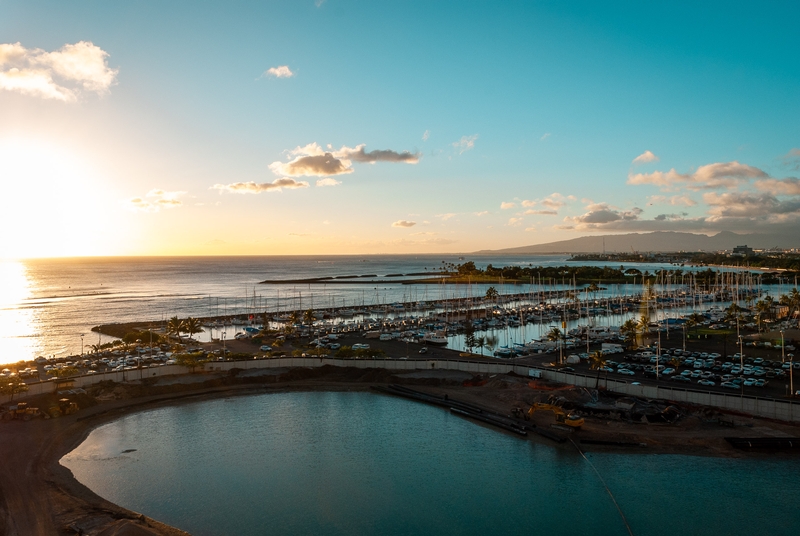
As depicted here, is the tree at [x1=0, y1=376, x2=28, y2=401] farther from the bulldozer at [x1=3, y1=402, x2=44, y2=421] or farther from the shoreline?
the shoreline

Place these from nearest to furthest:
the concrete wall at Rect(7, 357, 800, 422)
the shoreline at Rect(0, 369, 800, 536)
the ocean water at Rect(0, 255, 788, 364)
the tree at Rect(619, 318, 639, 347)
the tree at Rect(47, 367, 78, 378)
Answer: the shoreline at Rect(0, 369, 800, 536) < the concrete wall at Rect(7, 357, 800, 422) < the tree at Rect(47, 367, 78, 378) < the tree at Rect(619, 318, 639, 347) < the ocean water at Rect(0, 255, 788, 364)

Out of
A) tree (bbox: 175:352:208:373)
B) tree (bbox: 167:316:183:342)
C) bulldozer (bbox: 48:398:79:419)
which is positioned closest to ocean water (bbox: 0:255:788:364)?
tree (bbox: 167:316:183:342)

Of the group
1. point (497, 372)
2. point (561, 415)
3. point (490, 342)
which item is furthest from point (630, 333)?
point (561, 415)

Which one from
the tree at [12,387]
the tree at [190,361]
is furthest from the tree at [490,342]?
the tree at [12,387]

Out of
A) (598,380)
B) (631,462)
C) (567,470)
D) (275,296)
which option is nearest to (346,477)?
(567,470)

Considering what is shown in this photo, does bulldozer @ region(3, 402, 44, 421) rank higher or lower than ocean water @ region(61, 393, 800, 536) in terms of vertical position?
higher

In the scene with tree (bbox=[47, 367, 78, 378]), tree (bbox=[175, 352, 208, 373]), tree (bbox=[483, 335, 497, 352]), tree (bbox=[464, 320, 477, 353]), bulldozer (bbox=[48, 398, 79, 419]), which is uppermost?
tree (bbox=[175, 352, 208, 373])
